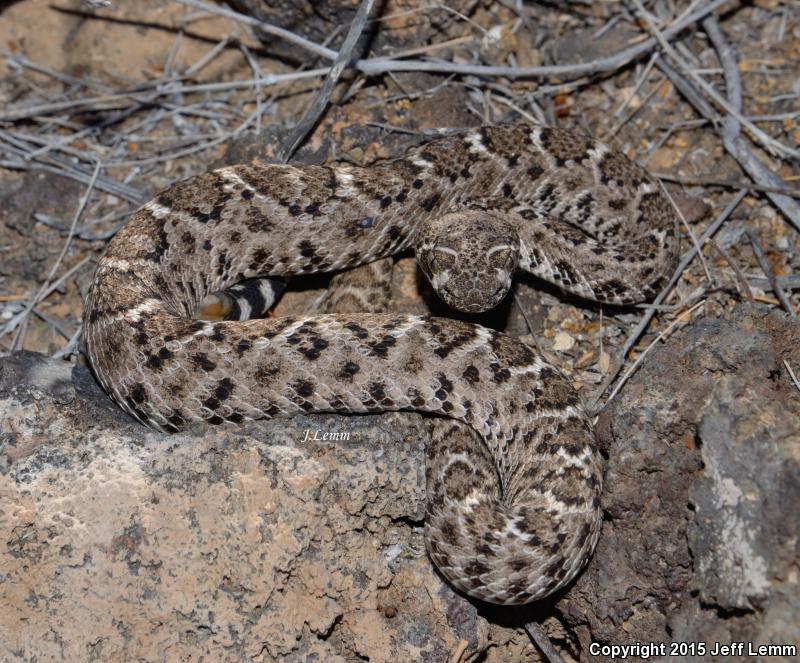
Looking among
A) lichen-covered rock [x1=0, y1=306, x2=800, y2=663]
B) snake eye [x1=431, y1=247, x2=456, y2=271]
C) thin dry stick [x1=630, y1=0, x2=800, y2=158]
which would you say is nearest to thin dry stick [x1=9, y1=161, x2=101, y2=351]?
lichen-covered rock [x1=0, y1=306, x2=800, y2=663]

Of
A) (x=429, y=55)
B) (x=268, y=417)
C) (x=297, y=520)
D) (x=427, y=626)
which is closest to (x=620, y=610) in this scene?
(x=427, y=626)

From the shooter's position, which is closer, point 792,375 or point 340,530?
point 340,530

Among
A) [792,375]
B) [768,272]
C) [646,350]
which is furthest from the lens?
[768,272]

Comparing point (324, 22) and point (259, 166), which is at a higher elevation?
point (324, 22)

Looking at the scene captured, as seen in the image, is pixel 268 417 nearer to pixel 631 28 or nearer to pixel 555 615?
Result: pixel 555 615

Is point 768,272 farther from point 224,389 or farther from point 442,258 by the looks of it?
point 224,389

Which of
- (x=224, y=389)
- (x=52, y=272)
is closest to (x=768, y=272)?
(x=224, y=389)

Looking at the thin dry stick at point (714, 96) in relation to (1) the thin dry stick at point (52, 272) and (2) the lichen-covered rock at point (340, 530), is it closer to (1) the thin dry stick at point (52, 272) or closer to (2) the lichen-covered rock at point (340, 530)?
(2) the lichen-covered rock at point (340, 530)
